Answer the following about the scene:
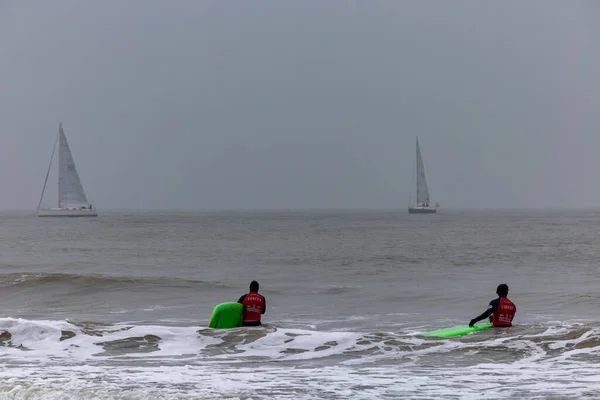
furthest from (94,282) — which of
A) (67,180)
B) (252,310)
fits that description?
(67,180)

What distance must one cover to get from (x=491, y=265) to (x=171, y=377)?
1284 inches

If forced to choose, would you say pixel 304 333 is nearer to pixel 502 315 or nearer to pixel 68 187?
pixel 502 315

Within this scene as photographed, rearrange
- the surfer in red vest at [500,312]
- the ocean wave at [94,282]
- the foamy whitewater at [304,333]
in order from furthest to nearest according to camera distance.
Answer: the ocean wave at [94,282] → the surfer in red vest at [500,312] → the foamy whitewater at [304,333]

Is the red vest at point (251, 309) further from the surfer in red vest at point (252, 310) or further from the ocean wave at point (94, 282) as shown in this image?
the ocean wave at point (94, 282)

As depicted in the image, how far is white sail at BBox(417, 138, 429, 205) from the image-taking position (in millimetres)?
139375

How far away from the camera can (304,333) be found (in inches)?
643

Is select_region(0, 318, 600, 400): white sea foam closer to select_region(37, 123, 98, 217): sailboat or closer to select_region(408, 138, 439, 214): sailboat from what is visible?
select_region(37, 123, 98, 217): sailboat

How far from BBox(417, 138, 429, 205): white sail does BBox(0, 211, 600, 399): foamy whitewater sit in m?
95.4

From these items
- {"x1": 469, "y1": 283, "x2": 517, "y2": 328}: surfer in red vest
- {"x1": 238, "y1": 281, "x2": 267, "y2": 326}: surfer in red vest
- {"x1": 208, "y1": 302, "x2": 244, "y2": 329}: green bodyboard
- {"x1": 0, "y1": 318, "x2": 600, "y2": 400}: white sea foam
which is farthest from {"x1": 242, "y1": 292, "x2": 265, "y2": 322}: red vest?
{"x1": 469, "y1": 283, "x2": 517, "y2": 328}: surfer in red vest

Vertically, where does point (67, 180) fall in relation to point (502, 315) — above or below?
above

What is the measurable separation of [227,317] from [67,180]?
10783cm

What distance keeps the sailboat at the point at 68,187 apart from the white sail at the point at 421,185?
196 feet

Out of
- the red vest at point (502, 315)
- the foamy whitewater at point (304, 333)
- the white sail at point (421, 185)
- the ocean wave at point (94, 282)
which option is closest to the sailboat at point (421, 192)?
the white sail at point (421, 185)

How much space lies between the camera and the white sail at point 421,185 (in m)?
139
